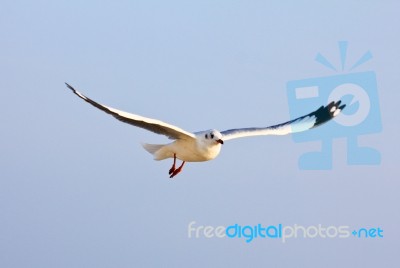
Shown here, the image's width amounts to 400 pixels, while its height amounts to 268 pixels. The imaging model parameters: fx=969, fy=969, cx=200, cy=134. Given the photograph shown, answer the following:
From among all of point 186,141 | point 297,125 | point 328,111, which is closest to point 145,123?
point 186,141

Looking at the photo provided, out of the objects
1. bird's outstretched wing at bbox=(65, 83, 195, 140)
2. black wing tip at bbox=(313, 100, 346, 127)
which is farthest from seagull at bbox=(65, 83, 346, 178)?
black wing tip at bbox=(313, 100, 346, 127)

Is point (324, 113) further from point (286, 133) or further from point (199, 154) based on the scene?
point (199, 154)

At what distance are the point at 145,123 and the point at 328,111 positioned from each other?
109cm

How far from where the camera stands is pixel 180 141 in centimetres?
341

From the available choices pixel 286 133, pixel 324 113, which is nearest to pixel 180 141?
pixel 286 133

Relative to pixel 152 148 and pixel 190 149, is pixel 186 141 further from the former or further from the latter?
pixel 152 148

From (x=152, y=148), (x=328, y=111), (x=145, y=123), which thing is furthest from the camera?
(x=328, y=111)

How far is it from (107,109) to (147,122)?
8.1 inches

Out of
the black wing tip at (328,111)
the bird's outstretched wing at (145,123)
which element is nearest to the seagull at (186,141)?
the bird's outstretched wing at (145,123)

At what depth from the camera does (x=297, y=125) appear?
12.9 ft

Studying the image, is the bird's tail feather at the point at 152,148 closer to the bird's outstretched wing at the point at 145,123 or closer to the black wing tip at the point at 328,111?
the bird's outstretched wing at the point at 145,123

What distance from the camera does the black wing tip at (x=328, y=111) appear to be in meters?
4.03

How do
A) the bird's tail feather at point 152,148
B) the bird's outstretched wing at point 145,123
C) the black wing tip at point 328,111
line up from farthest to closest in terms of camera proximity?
the black wing tip at point 328,111, the bird's tail feather at point 152,148, the bird's outstretched wing at point 145,123

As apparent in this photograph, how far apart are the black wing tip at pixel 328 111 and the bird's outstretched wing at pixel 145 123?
2.79 ft
